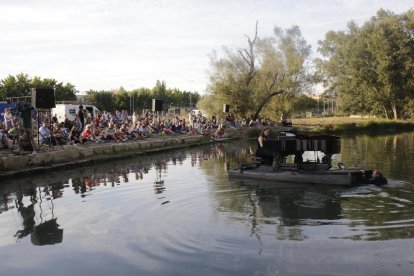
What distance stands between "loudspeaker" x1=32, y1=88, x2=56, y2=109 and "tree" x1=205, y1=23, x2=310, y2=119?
31435 mm

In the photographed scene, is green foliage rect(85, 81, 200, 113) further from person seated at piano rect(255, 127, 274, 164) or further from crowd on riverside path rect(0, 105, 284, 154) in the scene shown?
person seated at piano rect(255, 127, 274, 164)

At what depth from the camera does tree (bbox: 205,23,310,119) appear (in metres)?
49.5

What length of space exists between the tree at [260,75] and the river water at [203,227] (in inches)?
1305

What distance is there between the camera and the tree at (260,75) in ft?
163

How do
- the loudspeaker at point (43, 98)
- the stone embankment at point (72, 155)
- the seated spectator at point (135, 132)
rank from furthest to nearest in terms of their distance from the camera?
the seated spectator at point (135, 132)
the loudspeaker at point (43, 98)
the stone embankment at point (72, 155)

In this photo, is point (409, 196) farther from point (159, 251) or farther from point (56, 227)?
point (56, 227)

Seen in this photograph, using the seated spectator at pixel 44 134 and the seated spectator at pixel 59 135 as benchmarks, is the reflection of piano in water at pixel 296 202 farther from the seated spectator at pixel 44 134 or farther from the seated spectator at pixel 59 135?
the seated spectator at pixel 59 135

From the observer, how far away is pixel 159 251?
27.1 ft

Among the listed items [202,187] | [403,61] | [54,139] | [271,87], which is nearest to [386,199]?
[202,187]

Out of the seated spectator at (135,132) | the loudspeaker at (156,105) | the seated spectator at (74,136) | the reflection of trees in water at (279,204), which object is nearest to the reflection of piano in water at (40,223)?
the reflection of trees in water at (279,204)

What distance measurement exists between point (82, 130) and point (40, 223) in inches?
605

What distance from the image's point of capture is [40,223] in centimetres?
1070

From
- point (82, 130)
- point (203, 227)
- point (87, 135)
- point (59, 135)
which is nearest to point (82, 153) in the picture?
point (59, 135)

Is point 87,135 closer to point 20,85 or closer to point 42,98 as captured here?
point 42,98
